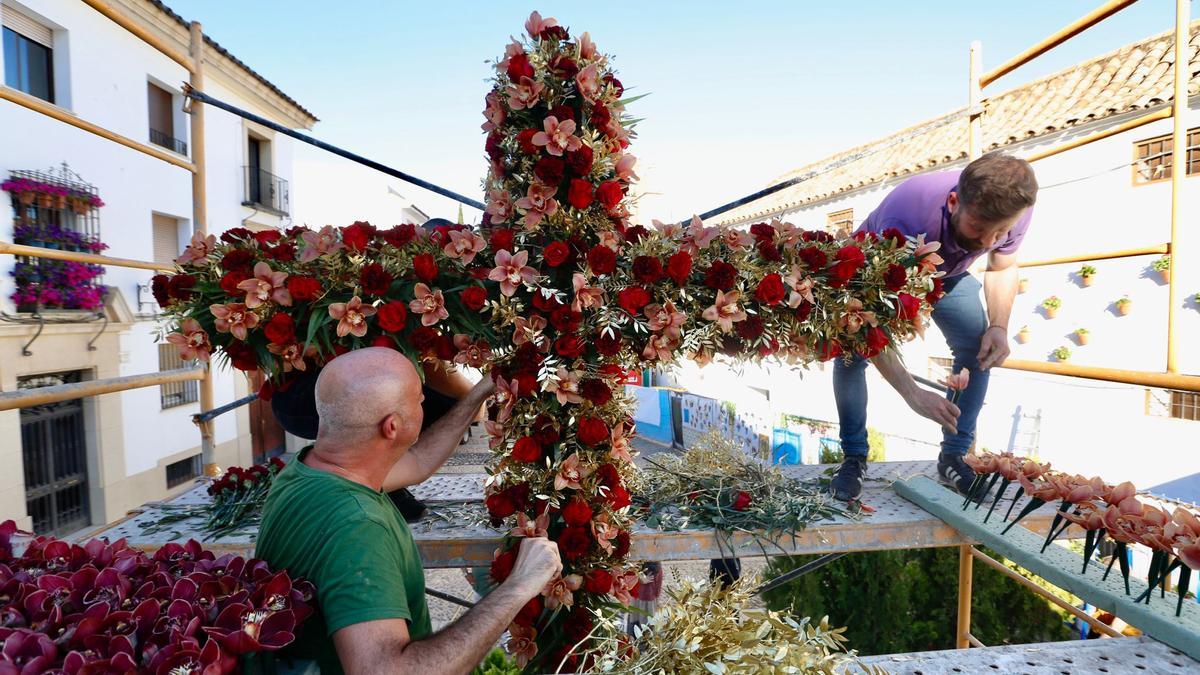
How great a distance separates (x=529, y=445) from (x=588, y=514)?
0.29 metres

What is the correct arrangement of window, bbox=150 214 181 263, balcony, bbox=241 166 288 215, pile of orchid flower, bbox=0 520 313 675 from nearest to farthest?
pile of orchid flower, bbox=0 520 313 675 → window, bbox=150 214 181 263 → balcony, bbox=241 166 288 215

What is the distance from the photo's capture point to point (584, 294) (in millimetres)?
1991

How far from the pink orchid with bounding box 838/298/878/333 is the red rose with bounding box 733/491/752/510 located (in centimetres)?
87

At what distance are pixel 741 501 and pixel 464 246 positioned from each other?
1.60m

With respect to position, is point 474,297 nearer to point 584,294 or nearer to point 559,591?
point 584,294

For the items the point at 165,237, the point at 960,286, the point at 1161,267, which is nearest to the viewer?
the point at 960,286

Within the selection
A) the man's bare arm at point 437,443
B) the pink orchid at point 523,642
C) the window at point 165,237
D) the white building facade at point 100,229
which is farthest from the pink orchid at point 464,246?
the window at point 165,237

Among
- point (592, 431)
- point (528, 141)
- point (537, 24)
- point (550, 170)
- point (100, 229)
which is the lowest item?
point (592, 431)

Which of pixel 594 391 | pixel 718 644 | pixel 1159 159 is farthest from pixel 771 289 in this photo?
pixel 1159 159

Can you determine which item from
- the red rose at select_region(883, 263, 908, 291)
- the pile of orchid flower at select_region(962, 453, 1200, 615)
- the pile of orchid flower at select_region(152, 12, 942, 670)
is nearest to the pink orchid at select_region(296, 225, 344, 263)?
the pile of orchid flower at select_region(152, 12, 942, 670)

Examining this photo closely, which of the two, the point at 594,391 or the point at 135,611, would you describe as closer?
the point at 135,611

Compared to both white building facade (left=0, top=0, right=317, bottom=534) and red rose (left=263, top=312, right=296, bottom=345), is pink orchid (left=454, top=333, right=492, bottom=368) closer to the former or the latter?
red rose (left=263, top=312, right=296, bottom=345)

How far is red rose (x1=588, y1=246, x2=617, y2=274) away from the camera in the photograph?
1.97 meters

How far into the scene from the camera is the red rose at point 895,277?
2244 mm
